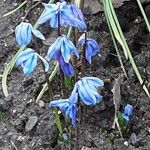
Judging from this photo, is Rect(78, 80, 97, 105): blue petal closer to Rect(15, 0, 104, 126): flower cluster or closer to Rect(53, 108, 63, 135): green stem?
Rect(15, 0, 104, 126): flower cluster

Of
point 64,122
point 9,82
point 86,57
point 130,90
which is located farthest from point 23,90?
point 86,57

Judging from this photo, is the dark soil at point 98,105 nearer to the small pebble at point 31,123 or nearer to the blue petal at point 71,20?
the small pebble at point 31,123

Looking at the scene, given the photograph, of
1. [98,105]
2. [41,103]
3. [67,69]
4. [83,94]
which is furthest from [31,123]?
[83,94]

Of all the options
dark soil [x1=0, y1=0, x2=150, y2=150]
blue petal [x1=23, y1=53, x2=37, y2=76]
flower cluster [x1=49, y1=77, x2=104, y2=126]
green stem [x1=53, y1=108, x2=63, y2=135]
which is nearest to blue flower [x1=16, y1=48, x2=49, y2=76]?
blue petal [x1=23, y1=53, x2=37, y2=76]

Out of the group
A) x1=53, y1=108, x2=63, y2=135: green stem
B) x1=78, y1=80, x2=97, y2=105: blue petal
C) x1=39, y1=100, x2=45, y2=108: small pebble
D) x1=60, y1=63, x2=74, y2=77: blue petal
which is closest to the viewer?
x1=78, y1=80, x2=97, y2=105: blue petal

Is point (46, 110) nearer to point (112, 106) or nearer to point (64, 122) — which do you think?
point (64, 122)
